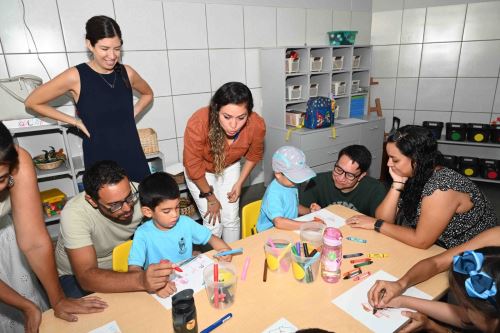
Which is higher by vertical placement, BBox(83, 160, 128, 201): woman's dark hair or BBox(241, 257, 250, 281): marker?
BBox(83, 160, 128, 201): woman's dark hair

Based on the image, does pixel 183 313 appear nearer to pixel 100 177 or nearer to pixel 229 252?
pixel 229 252

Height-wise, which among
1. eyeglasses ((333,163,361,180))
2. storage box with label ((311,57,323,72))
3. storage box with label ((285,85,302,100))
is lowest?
eyeglasses ((333,163,361,180))

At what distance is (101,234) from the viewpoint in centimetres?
164

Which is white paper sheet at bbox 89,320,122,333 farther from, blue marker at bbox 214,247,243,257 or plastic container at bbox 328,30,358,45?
plastic container at bbox 328,30,358,45

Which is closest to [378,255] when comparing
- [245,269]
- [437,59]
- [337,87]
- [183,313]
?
[245,269]

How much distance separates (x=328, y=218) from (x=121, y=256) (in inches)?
43.4

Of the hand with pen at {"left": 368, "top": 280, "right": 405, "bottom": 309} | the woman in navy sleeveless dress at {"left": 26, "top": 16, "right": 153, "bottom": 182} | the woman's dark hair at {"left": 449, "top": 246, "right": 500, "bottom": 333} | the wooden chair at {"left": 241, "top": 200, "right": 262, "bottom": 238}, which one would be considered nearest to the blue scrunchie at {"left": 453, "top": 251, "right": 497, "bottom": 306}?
the woman's dark hair at {"left": 449, "top": 246, "right": 500, "bottom": 333}

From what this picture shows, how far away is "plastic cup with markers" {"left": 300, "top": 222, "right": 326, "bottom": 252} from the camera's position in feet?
5.01

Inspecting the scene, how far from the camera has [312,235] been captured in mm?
1565

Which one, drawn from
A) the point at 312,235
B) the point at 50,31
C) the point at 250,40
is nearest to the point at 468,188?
the point at 312,235

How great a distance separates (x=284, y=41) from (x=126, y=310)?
3.51 meters

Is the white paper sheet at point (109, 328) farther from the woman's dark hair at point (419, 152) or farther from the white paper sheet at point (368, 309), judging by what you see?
the woman's dark hair at point (419, 152)

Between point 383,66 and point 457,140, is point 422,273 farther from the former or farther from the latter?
point 383,66

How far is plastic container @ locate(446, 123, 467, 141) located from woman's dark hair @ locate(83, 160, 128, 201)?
3983 mm
